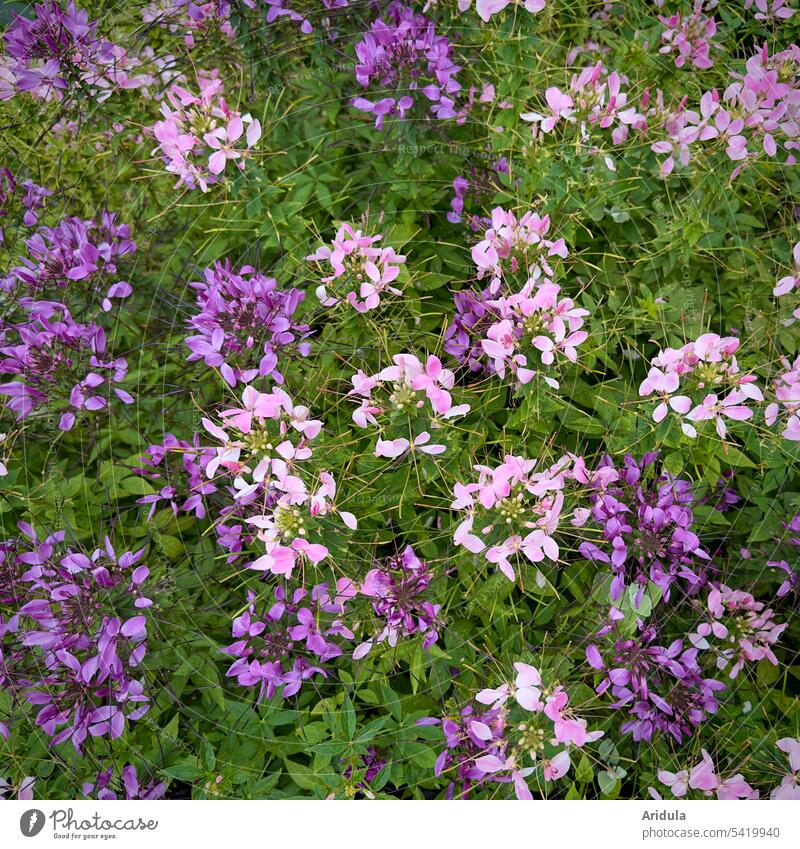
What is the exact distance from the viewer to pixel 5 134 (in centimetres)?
113

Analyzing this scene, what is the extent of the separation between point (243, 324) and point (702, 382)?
2.16ft

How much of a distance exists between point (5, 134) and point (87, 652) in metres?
0.96

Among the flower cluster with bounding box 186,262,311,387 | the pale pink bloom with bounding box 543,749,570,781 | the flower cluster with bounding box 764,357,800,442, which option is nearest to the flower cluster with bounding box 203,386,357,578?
the flower cluster with bounding box 186,262,311,387

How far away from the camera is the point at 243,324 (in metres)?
0.89

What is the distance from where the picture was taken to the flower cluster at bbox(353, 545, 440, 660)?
84 centimetres

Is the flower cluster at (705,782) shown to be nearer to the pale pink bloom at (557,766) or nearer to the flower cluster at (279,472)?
the pale pink bloom at (557,766)

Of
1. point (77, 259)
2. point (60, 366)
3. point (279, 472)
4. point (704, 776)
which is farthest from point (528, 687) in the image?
point (77, 259)

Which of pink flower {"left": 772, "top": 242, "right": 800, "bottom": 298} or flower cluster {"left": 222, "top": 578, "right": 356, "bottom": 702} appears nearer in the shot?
flower cluster {"left": 222, "top": 578, "right": 356, "bottom": 702}

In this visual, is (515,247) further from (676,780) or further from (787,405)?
(676,780)

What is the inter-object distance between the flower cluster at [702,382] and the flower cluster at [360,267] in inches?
15.5

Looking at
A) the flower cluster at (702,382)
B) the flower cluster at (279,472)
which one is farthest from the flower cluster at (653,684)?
the flower cluster at (279,472)

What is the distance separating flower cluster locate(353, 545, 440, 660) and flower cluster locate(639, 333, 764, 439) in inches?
15.7

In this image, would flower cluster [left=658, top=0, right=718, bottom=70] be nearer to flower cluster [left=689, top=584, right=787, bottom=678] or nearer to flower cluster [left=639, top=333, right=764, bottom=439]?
flower cluster [left=639, top=333, right=764, bottom=439]
